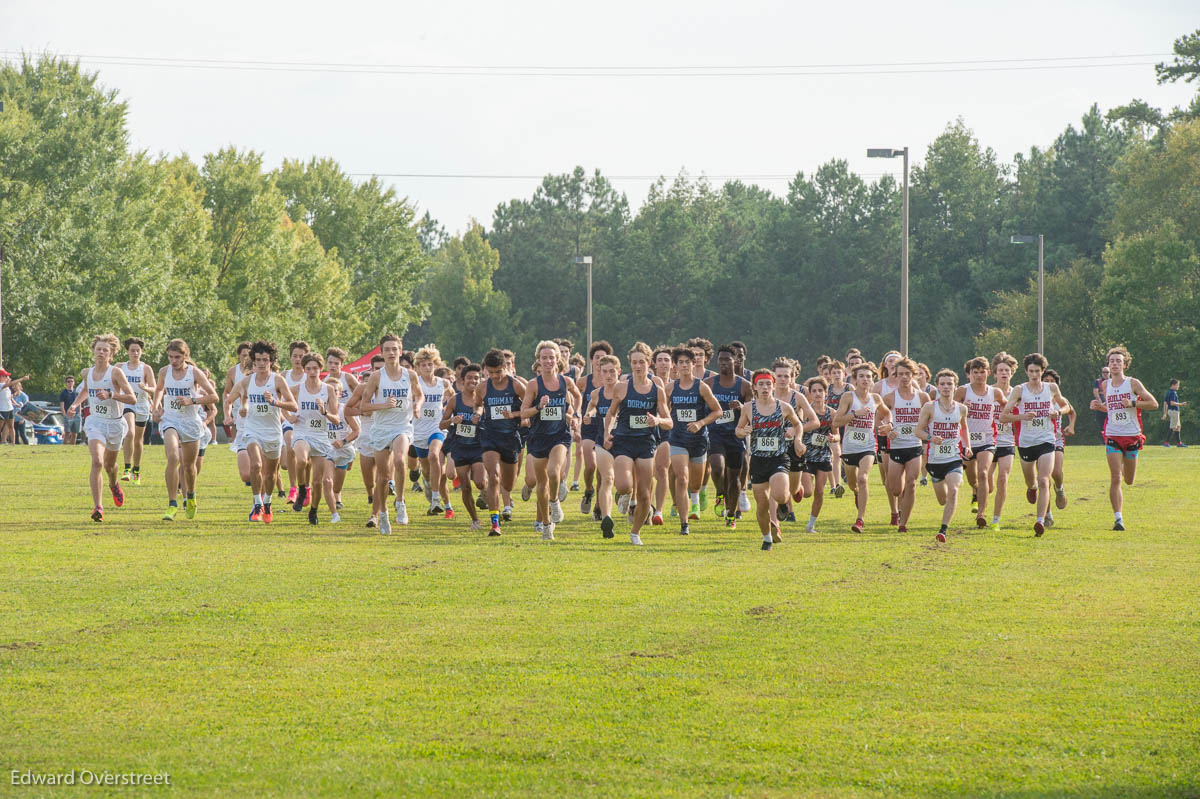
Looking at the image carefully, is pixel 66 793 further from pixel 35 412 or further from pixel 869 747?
pixel 35 412

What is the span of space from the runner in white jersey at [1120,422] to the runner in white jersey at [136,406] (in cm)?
1205

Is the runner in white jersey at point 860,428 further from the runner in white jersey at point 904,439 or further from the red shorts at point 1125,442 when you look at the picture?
the red shorts at point 1125,442

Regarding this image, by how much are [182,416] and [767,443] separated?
7.32 m

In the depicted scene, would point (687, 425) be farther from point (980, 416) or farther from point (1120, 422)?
point (1120, 422)

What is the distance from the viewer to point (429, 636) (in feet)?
30.2

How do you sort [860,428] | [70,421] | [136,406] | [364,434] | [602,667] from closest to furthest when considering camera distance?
[602,667] → [860,428] → [364,434] → [136,406] → [70,421]

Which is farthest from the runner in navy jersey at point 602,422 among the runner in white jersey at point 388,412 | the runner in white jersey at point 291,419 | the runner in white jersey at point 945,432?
the runner in white jersey at point 291,419

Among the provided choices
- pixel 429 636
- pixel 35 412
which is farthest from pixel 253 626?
pixel 35 412

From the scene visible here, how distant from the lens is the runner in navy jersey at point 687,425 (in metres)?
15.8

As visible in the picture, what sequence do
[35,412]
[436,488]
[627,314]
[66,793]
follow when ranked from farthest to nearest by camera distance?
[627,314] < [35,412] < [436,488] < [66,793]

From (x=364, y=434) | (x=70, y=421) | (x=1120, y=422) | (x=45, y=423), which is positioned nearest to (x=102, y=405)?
(x=364, y=434)

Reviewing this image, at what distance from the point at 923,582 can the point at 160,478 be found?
17695 mm

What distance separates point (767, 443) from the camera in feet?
49.8

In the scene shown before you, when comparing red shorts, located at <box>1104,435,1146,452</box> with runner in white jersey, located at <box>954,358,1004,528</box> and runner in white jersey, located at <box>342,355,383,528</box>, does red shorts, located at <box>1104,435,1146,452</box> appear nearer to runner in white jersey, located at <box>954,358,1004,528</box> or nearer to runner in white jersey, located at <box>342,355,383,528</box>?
runner in white jersey, located at <box>954,358,1004,528</box>
